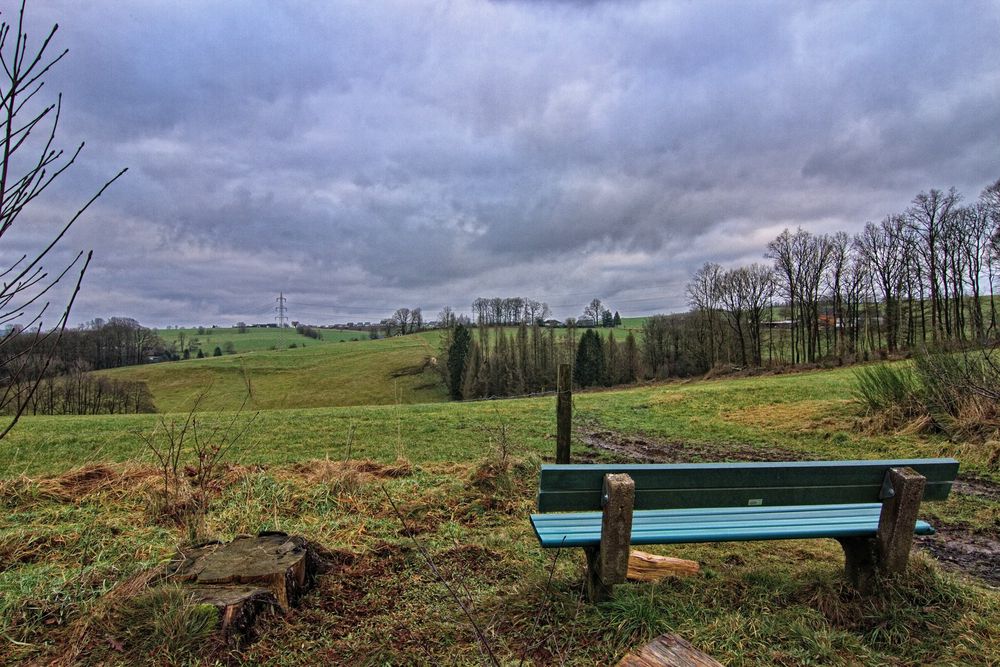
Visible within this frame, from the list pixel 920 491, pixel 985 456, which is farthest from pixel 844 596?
pixel 985 456

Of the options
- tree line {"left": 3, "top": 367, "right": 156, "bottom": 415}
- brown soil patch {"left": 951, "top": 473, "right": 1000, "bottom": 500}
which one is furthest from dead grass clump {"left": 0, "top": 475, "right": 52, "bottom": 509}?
tree line {"left": 3, "top": 367, "right": 156, "bottom": 415}

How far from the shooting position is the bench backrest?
305 cm

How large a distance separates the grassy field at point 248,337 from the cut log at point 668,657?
6734 cm

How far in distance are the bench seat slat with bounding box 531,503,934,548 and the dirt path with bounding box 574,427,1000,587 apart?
6.49 ft

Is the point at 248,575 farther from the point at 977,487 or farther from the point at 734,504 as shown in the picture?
the point at 977,487

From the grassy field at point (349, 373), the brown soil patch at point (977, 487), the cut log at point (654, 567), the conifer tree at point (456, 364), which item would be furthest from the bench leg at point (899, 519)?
the conifer tree at point (456, 364)

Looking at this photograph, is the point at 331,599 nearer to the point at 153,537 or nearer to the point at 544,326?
Result: the point at 153,537

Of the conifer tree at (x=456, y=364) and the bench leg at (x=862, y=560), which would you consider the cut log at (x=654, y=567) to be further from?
the conifer tree at (x=456, y=364)

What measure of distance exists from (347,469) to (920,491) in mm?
5339

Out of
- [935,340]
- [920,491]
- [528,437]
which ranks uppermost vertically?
[935,340]

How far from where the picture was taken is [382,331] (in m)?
93.0

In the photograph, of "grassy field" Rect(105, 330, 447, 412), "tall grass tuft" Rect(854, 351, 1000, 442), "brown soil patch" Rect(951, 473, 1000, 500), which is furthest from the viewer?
"grassy field" Rect(105, 330, 447, 412)

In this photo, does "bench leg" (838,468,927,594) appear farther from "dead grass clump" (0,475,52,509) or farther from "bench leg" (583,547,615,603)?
"dead grass clump" (0,475,52,509)

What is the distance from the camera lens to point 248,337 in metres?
80.8
